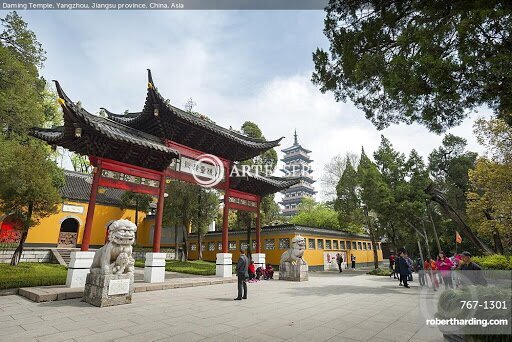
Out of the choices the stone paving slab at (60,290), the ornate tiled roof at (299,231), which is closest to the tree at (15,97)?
the stone paving slab at (60,290)

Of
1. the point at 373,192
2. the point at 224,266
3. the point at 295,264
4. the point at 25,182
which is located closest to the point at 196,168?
the point at 224,266

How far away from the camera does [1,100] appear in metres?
11.8

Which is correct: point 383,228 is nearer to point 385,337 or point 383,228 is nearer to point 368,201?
point 368,201

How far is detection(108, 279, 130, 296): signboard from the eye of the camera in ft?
22.0

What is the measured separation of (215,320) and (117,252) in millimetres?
3310

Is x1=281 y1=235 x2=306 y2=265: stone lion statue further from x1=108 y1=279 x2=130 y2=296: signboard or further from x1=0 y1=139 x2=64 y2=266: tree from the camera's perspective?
x1=0 y1=139 x2=64 y2=266: tree

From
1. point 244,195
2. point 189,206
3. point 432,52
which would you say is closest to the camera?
point 432,52

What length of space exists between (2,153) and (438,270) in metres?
17.5

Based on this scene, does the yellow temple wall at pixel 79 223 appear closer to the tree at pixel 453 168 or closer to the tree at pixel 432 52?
the tree at pixel 432 52

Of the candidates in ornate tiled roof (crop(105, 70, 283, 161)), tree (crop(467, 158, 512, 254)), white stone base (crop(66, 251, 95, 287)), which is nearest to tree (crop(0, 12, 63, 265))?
→ ornate tiled roof (crop(105, 70, 283, 161))

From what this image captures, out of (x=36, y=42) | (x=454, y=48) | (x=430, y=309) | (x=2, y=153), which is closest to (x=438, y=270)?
(x=430, y=309)

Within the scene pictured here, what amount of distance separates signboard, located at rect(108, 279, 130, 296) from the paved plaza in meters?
0.43

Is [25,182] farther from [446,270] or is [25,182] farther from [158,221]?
[446,270]

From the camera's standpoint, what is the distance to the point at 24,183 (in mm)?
11992
